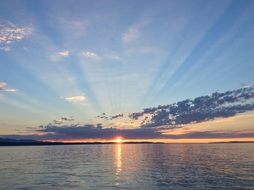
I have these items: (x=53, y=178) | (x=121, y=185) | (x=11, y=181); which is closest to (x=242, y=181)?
(x=121, y=185)

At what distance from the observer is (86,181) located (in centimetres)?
5584

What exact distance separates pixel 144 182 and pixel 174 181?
5490 mm

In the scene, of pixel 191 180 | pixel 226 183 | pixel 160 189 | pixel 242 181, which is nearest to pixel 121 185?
pixel 160 189

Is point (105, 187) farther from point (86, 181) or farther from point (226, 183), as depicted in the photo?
point (226, 183)

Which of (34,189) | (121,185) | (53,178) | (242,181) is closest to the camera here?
(34,189)

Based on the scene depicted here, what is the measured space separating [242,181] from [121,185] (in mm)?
A: 21121

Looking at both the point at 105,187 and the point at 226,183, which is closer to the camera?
the point at 105,187

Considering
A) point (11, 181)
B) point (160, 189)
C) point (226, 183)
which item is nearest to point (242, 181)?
point (226, 183)

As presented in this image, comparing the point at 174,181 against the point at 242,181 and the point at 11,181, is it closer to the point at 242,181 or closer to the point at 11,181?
the point at 242,181

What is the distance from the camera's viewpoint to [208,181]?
55.8m

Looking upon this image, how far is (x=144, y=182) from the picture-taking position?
2165 inches

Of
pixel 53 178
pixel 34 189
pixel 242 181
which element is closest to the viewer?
pixel 34 189

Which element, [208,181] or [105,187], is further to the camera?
[208,181]

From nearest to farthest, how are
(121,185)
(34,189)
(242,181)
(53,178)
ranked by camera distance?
(34,189), (121,185), (242,181), (53,178)
